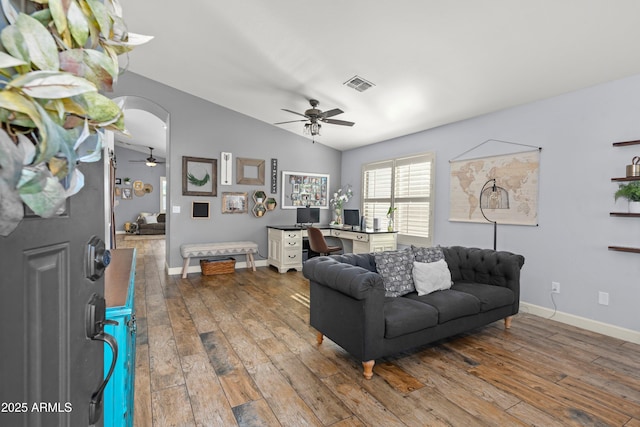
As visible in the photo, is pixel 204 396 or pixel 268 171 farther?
pixel 268 171

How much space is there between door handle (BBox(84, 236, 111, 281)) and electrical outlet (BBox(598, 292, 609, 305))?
4373 millimetres

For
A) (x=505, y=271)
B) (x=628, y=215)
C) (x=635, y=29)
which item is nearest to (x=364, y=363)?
(x=505, y=271)

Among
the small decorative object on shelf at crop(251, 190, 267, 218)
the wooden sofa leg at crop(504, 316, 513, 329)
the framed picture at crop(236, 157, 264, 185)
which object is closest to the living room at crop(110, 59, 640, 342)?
the wooden sofa leg at crop(504, 316, 513, 329)

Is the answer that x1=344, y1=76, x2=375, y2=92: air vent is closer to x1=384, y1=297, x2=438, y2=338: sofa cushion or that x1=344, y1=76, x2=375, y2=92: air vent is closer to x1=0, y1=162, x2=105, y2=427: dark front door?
x1=384, y1=297, x2=438, y2=338: sofa cushion

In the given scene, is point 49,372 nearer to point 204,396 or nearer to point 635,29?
point 204,396

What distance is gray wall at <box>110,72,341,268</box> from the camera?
5527 mm

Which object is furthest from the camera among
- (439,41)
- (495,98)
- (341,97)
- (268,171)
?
(268,171)

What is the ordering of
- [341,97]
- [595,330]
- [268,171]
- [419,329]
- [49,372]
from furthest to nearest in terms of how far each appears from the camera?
[268,171] < [341,97] < [595,330] < [419,329] < [49,372]

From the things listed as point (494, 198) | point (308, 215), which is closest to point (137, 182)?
point (308, 215)

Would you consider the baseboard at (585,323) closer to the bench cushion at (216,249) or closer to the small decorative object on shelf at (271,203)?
the bench cushion at (216,249)

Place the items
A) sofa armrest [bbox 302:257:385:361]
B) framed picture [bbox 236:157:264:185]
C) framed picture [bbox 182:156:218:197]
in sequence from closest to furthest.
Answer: sofa armrest [bbox 302:257:385:361]
framed picture [bbox 182:156:218:197]
framed picture [bbox 236:157:264:185]

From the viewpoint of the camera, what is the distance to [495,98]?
3.84m

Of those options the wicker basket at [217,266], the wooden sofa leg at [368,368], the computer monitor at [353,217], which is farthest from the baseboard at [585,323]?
the wicker basket at [217,266]

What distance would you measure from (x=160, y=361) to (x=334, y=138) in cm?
514
